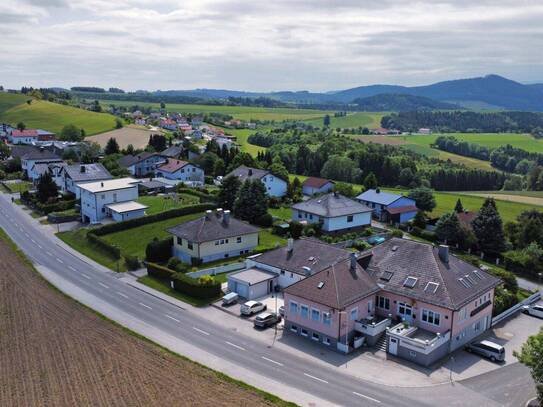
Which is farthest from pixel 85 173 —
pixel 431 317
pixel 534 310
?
pixel 534 310

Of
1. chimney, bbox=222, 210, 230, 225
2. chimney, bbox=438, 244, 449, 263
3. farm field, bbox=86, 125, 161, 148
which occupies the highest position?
farm field, bbox=86, 125, 161, 148

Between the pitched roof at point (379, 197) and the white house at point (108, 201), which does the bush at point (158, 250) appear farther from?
the pitched roof at point (379, 197)

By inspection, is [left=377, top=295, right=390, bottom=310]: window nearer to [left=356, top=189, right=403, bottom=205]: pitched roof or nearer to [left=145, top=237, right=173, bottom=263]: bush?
[left=145, top=237, right=173, bottom=263]: bush

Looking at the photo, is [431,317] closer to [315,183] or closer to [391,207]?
[391,207]

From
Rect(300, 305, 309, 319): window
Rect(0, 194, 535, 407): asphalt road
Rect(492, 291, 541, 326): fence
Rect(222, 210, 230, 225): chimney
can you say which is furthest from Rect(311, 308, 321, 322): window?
Rect(222, 210, 230, 225): chimney

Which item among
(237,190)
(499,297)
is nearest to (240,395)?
(499,297)

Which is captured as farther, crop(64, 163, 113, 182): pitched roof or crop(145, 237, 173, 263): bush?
crop(64, 163, 113, 182): pitched roof

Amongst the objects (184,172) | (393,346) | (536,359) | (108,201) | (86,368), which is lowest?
(393,346)
